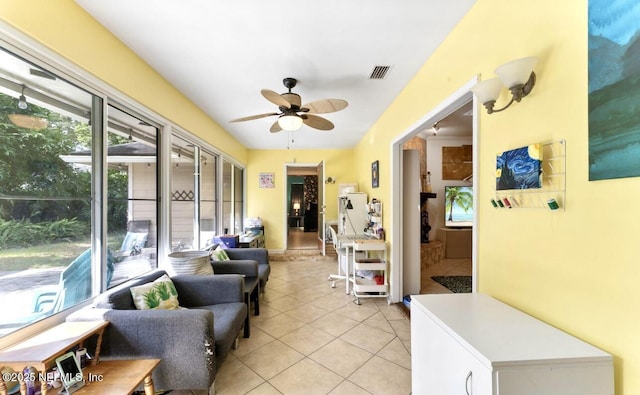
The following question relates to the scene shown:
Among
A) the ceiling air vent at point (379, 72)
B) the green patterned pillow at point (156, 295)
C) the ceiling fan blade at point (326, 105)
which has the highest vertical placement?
the ceiling air vent at point (379, 72)

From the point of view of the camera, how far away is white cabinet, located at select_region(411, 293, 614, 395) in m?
0.91

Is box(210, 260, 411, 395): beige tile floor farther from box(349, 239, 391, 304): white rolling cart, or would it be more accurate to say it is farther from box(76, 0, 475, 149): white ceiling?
box(76, 0, 475, 149): white ceiling

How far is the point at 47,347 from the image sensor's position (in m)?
1.27

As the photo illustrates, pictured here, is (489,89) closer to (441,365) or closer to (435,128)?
(441,365)

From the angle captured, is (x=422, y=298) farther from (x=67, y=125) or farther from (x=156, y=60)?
(x=156, y=60)

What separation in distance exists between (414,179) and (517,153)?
2.30 meters

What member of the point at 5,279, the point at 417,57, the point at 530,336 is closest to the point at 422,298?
the point at 530,336

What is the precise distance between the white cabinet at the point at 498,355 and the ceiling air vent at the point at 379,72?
2152mm

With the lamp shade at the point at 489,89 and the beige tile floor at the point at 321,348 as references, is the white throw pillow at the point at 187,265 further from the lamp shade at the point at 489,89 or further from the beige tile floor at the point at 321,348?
the lamp shade at the point at 489,89

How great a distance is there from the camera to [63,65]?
1.59 metres

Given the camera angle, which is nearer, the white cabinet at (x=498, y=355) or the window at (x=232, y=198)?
the white cabinet at (x=498, y=355)

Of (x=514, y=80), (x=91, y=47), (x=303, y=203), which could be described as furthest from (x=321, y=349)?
(x=303, y=203)

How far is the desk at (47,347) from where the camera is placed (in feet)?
3.84

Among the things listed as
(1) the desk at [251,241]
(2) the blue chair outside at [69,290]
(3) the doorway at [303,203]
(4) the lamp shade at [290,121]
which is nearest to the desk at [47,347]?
(2) the blue chair outside at [69,290]
